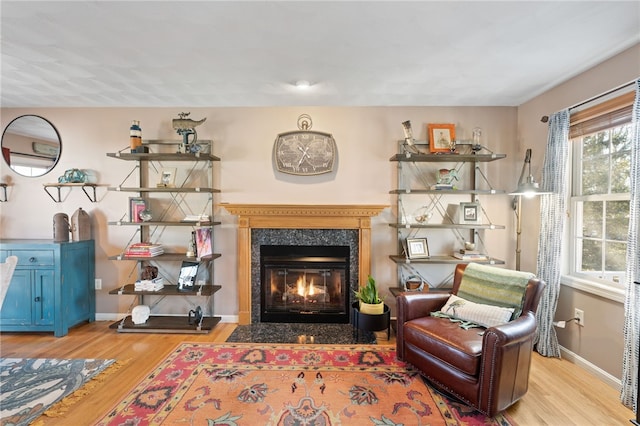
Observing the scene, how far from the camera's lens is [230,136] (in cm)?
327

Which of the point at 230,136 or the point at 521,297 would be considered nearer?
the point at 521,297

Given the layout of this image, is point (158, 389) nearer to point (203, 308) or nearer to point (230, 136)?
point (203, 308)

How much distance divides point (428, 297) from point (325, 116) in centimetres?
215

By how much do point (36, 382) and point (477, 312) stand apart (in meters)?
3.39

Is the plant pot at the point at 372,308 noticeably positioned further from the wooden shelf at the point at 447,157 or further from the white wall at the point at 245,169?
the wooden shelf at the point at 447,157

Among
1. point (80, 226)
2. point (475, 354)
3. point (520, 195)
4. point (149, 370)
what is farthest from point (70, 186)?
point (520, 195)

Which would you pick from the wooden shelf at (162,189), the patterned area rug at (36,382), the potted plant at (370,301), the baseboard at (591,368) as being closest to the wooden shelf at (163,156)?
the wooden shelf at (162,189)

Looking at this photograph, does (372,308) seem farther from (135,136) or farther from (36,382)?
(135,136)

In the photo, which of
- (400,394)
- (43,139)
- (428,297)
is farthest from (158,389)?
(43,139)

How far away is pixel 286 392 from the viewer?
6.72 ft

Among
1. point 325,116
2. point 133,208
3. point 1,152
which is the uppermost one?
point 325,116

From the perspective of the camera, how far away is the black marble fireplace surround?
324 cm

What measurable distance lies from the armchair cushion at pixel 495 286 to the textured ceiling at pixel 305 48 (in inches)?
65.9

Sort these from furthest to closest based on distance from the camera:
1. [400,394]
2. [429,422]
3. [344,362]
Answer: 1. [344,362]
2. [400,394]
3. [429,422]
